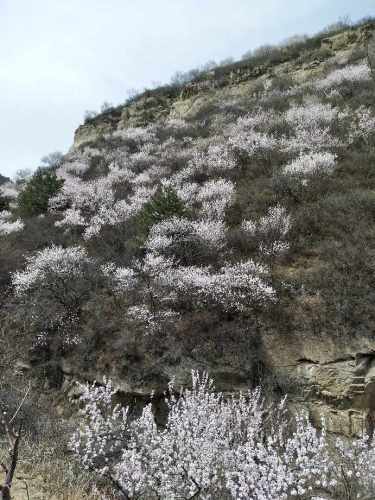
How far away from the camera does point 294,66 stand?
31.1 meters

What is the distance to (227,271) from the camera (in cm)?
1021

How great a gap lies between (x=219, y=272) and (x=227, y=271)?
1.45ft

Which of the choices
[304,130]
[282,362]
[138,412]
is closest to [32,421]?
[138,412]

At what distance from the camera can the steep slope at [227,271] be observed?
852 cm

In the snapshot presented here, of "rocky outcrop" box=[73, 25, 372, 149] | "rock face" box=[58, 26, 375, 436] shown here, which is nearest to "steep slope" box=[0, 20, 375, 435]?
"rock face" box=[58, 26, 375, 436]

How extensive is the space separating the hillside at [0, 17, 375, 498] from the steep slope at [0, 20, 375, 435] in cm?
4

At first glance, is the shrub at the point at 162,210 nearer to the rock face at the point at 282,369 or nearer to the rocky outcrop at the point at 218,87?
the rock face at the point at 282,369

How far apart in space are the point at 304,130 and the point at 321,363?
1355 cm

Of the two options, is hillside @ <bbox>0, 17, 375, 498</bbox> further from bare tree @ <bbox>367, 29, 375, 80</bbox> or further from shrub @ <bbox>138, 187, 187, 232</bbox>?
bare tree @ <bbox>367, 29, 375, 80</bbox>

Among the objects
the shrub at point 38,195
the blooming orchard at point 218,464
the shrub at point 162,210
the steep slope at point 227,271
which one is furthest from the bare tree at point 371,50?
the blooming orchard at point 218,464

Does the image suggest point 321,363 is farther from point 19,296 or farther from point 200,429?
point 19,296

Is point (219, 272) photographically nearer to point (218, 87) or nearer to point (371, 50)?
point (371, 50)

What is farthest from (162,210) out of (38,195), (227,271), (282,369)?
(38,195)

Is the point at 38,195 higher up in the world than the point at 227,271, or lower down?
higher up
